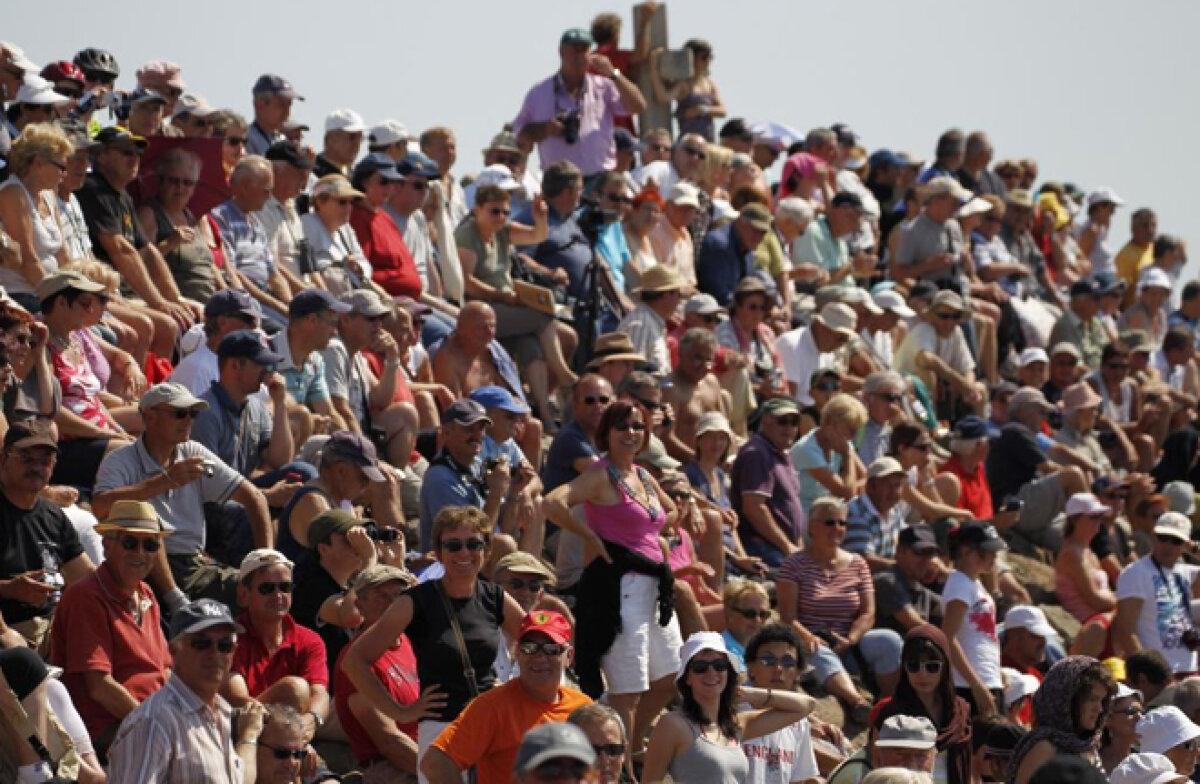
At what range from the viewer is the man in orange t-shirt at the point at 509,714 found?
8.63 m

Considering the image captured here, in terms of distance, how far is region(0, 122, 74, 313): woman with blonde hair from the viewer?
12.1 m

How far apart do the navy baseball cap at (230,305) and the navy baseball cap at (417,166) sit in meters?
3.90

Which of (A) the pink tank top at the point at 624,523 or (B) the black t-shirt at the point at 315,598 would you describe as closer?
(B) the black t-shirt at the point at 315,598

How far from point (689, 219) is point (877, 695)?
244 inches

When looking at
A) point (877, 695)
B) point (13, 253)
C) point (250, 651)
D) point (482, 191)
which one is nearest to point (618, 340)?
point (482, 191)

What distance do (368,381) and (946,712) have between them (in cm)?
432

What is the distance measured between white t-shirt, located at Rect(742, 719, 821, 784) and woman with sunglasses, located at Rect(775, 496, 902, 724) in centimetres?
241

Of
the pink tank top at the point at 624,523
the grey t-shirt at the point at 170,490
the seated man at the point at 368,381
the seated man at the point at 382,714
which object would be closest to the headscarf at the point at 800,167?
the seated man at the point at 368,381

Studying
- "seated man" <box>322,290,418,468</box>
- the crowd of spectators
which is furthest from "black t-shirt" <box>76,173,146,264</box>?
"seated man" <box>322,290,418,468</box>

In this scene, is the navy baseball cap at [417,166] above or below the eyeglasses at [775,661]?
above

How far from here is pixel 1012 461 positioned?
17375 mm

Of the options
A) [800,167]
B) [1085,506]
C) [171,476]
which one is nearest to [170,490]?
[171,476]

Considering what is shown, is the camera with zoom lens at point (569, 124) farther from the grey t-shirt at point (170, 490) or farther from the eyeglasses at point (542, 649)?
the eyeglasses at point (542, 649)

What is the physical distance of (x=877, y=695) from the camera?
12.8m
